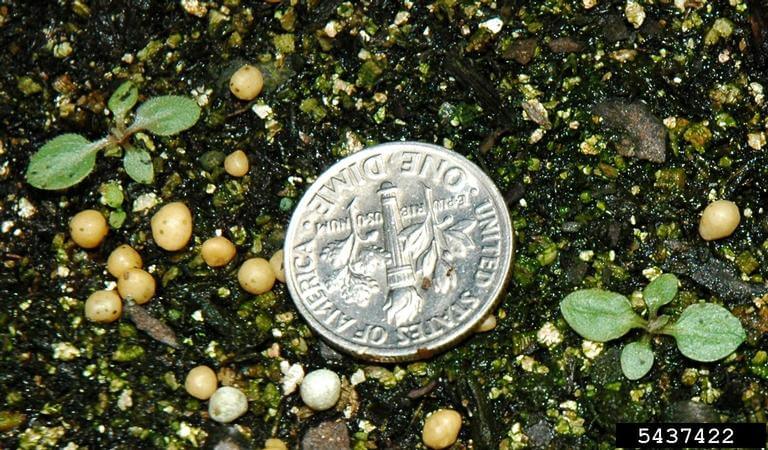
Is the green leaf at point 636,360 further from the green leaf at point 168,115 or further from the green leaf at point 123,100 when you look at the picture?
the green leaf at point 123,100

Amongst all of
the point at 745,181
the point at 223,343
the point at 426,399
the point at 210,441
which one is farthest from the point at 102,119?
the point at 745,181

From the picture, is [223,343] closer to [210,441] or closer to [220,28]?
[210,441]

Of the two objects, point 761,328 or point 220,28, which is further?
point 220,28

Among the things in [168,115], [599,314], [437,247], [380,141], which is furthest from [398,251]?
[168,115]

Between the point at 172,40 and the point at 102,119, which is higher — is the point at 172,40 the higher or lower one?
the higher one

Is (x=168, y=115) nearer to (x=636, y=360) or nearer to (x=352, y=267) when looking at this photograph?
(x=352, y=267)

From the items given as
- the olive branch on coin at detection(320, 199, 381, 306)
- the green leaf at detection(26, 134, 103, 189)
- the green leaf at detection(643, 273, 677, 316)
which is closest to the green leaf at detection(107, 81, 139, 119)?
the green leaf at detection(26, 134, 103, 189)

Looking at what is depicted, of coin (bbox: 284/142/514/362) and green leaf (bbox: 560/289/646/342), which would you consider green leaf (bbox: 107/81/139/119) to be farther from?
green leaf (bbox: 560/289/646/342)
